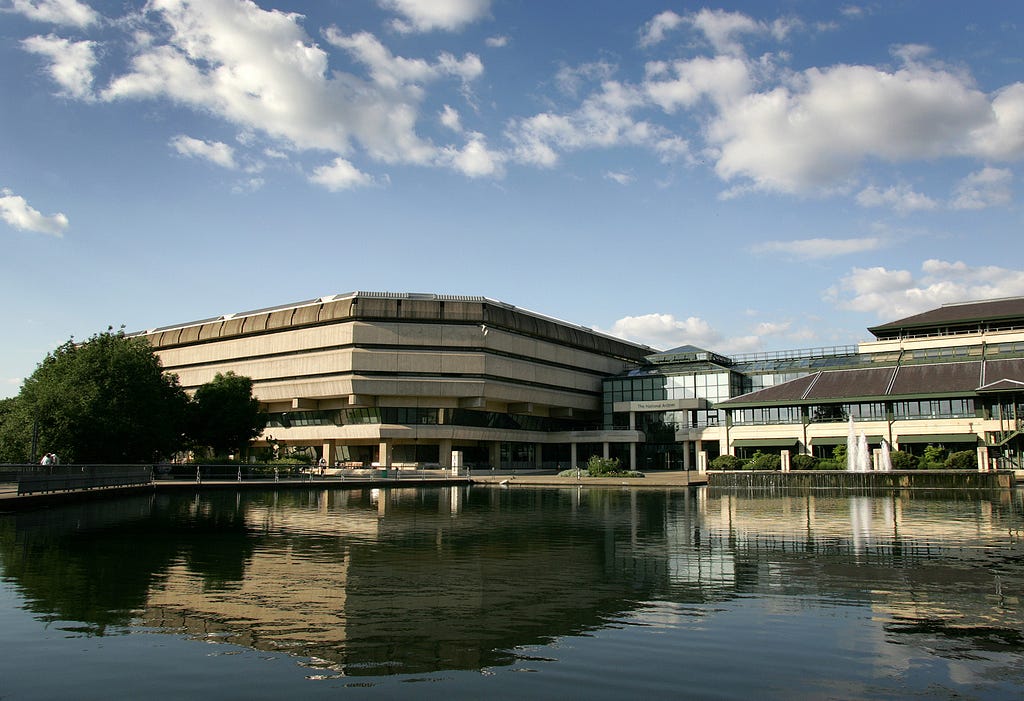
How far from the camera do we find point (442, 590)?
13133 millimetres

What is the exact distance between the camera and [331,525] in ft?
83.5

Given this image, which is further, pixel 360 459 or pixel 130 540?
pixel 360 459

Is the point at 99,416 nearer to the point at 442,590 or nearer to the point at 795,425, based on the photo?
the point at 442,590

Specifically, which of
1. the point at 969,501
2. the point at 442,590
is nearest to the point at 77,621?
the point at 442,590

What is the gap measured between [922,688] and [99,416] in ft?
172

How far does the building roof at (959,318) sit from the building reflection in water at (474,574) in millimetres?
60111

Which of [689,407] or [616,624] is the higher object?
[689,407]

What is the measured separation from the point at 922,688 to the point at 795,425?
226 ft

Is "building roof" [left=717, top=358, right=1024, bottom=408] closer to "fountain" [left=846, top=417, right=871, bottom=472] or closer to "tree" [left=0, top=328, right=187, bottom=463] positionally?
"fountain" [left=846, top=417, right=871, bottom=472]

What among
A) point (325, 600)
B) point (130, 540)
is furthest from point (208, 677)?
point (130, 540)

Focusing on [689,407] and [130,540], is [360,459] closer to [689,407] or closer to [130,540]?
[689,407]

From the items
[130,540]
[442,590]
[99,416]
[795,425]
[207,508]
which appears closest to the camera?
[442,590]

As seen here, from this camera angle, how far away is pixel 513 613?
1145 centimetres

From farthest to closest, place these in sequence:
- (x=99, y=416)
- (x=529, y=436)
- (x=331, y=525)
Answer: (x=529, y=436)
(x=99, y=416)
(x=331, y=525)
